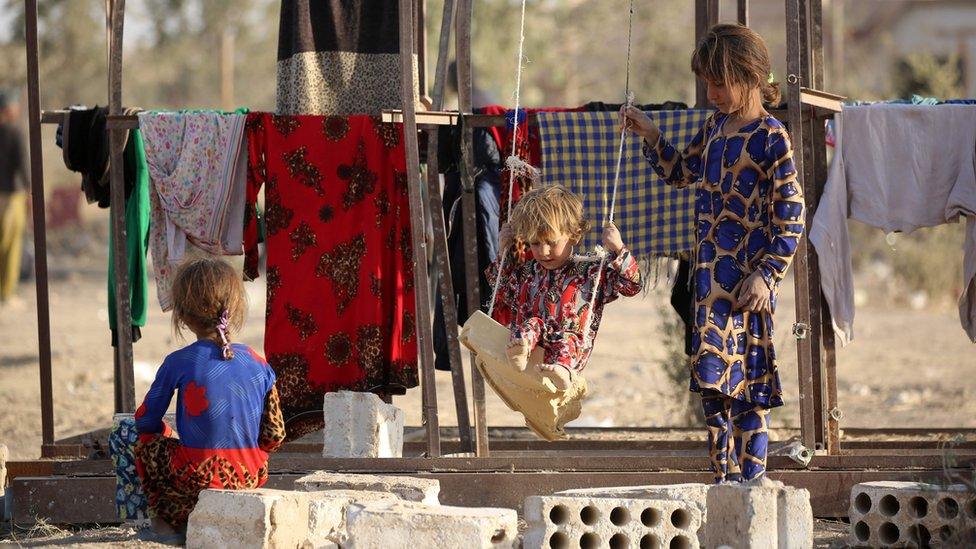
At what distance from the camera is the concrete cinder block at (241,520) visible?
4.56 m

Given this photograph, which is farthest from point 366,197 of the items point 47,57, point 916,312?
point 47,57

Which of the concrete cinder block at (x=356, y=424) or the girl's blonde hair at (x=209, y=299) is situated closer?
the girl's blonde hair at (x=209, y=299)

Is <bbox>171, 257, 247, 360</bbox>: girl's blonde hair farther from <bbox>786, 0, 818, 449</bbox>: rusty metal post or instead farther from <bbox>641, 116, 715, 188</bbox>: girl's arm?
<bbox>786, 0, 818, 449</bbox>: rusty metal post

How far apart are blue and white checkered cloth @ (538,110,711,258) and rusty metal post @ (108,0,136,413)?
200cm

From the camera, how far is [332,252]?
6.18m

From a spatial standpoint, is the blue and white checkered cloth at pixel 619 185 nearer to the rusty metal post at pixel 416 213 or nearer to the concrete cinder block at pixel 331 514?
the rusty metal post at pixel 416 213

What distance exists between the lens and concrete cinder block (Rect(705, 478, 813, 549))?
4.43m

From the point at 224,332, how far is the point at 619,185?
2.18 m

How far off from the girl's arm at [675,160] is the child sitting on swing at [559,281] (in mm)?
336

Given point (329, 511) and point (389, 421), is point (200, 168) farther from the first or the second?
point (329, 511)

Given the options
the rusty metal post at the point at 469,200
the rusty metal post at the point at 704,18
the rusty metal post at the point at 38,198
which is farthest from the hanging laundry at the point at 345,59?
the rusty metal post at the point at 704,18

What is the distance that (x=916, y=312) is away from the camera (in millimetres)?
14906

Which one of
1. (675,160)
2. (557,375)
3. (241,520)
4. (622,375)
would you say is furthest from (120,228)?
(622,375)

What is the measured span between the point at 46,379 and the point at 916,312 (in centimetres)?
1110
